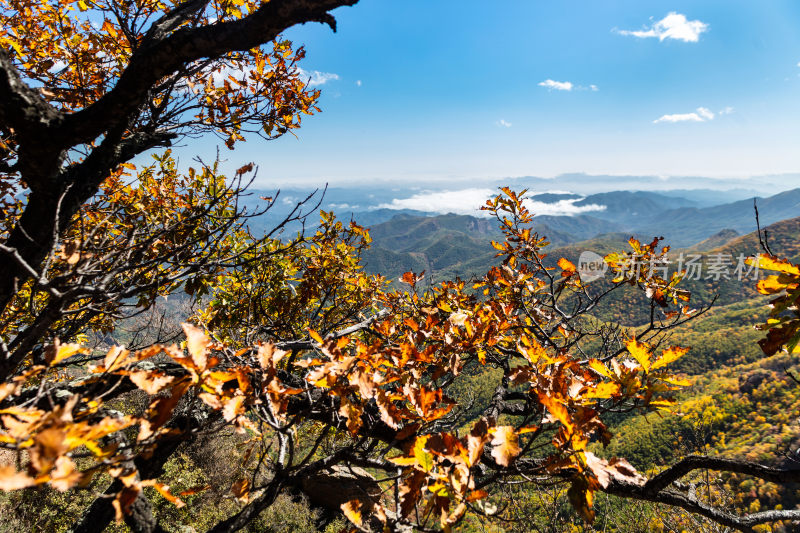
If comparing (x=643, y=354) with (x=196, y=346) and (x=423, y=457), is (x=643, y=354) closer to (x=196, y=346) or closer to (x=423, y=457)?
(x=423, y=457)

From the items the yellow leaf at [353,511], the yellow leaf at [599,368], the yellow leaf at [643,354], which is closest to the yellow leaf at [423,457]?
the yellow leaf at [353,511]

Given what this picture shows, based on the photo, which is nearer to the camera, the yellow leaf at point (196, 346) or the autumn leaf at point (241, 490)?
the yellow leaf at point (196, 346)

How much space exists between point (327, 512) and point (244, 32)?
25.1m

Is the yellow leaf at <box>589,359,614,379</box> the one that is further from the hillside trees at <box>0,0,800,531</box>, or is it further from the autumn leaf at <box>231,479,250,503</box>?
the autumn leaf at <box>231,479,250,503</box>

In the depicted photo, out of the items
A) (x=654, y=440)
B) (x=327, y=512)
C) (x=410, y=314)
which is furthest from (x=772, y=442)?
(x=410, y=314)

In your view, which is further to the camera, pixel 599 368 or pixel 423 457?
pixel 599 368

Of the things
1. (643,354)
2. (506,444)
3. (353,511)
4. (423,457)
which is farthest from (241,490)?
(643,354)

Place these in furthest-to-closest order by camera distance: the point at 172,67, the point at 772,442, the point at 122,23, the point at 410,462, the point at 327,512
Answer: the point at 772,442
the point at 327,512
the point at 122,23
the point at 172,67
the point at 410,462

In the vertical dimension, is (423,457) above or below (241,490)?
above

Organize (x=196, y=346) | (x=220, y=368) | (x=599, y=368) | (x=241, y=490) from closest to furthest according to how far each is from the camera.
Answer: (x=196, y=346) → (x=241, y=490) → (x=599, y=368) → (x=220, y=368)

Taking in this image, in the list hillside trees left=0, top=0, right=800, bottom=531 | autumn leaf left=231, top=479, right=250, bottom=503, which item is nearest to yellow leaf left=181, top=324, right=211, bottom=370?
hillside trees left=0, top=0, right=800, bottom=531

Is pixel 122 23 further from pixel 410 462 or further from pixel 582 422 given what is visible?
pixel 582 422

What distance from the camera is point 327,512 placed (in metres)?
20.8

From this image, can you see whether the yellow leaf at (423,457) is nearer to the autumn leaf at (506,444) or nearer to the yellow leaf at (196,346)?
the autumn leaf at (506,444)
